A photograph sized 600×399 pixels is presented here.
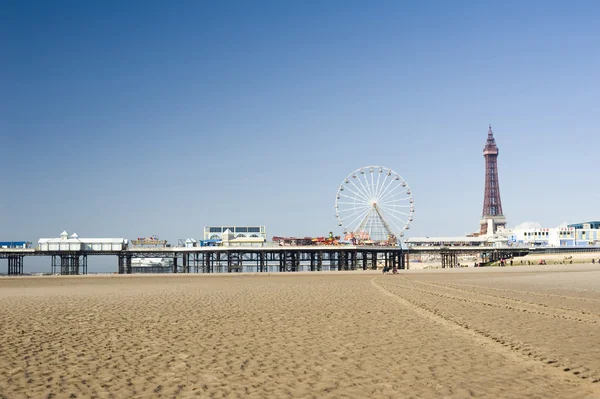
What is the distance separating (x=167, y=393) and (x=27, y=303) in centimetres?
1730

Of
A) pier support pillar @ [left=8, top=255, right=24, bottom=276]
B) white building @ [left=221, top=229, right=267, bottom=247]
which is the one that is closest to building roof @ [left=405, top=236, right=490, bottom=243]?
white building @ [left=221, top=229, right=267, bottom=247]

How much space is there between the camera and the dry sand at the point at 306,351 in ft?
27.1

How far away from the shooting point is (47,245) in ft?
285

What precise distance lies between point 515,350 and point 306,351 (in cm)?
408

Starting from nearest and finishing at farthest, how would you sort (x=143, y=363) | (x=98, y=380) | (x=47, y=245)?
(x=98, y=380) < (x=143, y=363) < (x=47, y=245)

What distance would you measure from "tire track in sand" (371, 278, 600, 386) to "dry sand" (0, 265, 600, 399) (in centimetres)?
3

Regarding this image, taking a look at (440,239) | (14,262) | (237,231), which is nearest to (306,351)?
(14,262)

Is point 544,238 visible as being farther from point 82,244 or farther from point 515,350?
point 515,350

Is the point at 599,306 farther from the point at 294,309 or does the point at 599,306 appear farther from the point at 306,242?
the point at 306,242

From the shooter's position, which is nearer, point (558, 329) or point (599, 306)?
point (558, 329)

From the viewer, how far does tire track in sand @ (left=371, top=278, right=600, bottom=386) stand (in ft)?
29.1

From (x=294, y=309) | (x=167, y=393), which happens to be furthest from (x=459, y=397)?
(x=294, y=309)

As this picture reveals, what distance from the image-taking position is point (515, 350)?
1084 cm

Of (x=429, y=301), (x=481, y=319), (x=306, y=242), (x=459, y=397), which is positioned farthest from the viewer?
(x=306, y=242)
